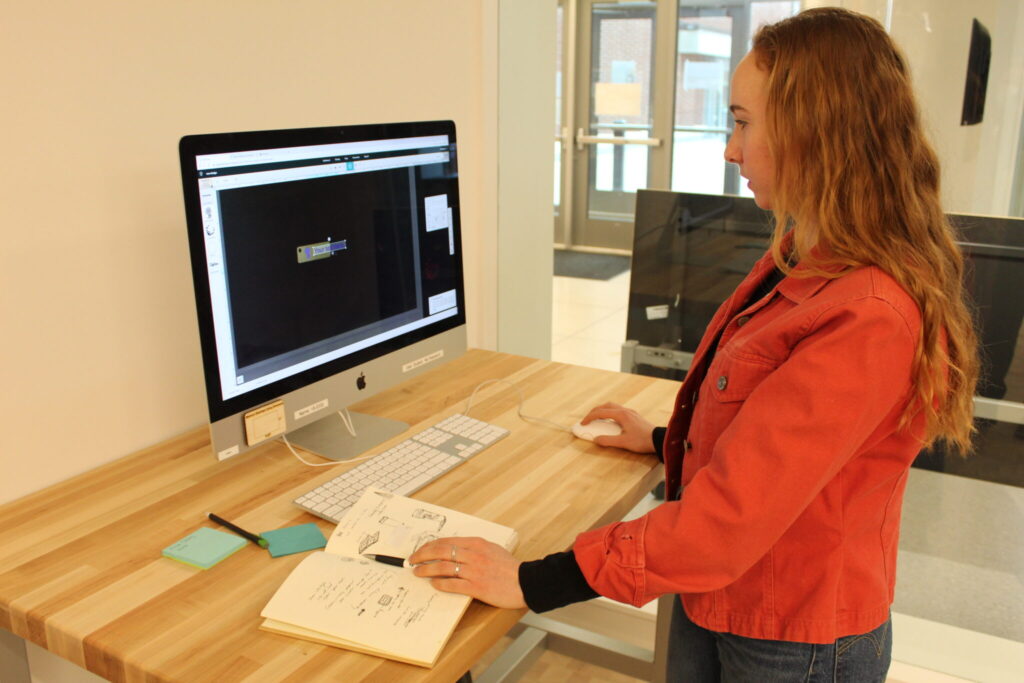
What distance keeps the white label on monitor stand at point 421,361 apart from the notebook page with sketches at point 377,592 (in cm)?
42

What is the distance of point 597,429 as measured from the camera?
61.1 inches

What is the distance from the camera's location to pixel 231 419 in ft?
4.21

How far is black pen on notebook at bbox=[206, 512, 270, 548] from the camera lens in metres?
1.19

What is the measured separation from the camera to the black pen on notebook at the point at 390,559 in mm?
1125

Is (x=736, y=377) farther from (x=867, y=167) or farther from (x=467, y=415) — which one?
(x=467, y=415)

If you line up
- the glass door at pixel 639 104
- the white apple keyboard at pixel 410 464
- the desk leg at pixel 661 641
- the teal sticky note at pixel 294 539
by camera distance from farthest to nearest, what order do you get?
1. the glass door at pixel 639 104
2. the desk leg at pixel 661 641
3. the white apple keyboard at pixel 410 464
4. the teal sticky note at pixel 294 539

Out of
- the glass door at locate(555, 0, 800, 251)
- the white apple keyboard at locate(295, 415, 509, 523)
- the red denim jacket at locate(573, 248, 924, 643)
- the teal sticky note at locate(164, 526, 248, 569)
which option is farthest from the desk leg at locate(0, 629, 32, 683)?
the glass door at locate(555, 0, 800, 251)

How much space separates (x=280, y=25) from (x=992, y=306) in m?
1.80

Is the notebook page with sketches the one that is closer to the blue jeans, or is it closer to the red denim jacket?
the red denim jacket

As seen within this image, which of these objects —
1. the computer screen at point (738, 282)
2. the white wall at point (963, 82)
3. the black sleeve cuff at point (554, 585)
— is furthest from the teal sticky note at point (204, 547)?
the white wall at point (963, 82)

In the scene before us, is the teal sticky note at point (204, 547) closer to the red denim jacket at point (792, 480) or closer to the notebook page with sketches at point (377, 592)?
the notebook page with sketches at point (377, 592)

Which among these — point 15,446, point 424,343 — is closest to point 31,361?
point 15,446

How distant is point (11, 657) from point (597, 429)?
3.17ft

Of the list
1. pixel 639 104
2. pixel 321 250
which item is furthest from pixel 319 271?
pixel 639 104
